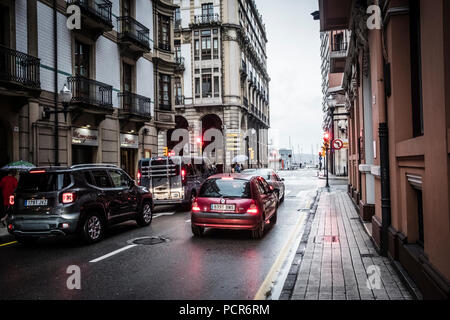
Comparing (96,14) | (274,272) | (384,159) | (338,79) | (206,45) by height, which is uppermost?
(206,45)

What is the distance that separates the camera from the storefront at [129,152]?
21531 mm

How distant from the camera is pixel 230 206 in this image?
28.2 feet

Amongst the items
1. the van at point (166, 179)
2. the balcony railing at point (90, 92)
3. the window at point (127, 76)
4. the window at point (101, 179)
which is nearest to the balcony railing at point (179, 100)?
the window at point (127, 76)

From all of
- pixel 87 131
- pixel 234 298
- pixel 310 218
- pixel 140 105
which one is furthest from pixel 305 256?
pixel 140 105

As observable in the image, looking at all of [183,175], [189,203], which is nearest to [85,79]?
[183,175]

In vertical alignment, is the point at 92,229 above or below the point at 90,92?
below

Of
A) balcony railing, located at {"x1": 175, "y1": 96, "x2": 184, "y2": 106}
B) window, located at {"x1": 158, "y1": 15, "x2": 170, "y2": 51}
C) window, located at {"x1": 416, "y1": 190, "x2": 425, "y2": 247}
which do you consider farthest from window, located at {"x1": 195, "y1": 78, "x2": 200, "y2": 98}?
window, located at {"x1": 416, "y1": 190, "x2": 425, "y2": 247}

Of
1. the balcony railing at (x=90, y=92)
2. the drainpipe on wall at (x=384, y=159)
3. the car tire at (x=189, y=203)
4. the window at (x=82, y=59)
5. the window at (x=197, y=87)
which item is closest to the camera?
the drainpipe on wall at (x=384, y=159)

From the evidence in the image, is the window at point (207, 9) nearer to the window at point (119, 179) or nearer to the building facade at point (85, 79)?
the building facade at point (85, 79)

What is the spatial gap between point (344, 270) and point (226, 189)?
3750 millimetres

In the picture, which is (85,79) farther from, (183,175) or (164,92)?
(164,92)

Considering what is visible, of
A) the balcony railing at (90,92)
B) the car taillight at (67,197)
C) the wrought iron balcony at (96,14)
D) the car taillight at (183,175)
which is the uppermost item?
the wrought iron balcony at (96,14)

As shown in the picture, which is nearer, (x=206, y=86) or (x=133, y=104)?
(x=133, y=104)

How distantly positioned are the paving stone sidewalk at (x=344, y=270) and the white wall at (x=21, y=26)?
514 inches
